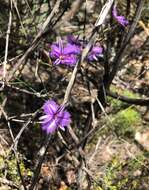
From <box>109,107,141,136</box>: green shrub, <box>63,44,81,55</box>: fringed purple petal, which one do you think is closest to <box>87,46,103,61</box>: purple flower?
<box>63,44,81,55</box>: fringed purple petal

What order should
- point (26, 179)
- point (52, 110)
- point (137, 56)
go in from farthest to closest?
1. point (137, 56)
2. point (26, 179)
3. point (52, 110)

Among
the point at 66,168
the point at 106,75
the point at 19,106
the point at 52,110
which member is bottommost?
the point at 66,168

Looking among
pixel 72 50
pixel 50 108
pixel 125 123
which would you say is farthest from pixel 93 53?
pixel 125 123

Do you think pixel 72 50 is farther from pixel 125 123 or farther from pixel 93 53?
pixel 125 123

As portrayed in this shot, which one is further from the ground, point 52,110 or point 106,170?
point 52,110

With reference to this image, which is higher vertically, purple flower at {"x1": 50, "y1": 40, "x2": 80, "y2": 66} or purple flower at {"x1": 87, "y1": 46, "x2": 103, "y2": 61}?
purple flower at {"x1": 50, "y1": 40, "x2": 80, "y2": 66}

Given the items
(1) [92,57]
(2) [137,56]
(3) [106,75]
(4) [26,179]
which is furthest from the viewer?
(2) [137,56]

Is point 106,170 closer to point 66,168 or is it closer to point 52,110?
point 66,168

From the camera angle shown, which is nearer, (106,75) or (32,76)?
(106,75)

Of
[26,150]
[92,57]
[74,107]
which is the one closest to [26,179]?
[26,150]

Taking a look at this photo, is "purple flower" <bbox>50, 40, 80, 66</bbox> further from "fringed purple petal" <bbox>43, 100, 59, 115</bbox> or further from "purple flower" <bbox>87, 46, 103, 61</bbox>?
"fringed purple petal" <bbox>43, 100, 59, 115</bbox>

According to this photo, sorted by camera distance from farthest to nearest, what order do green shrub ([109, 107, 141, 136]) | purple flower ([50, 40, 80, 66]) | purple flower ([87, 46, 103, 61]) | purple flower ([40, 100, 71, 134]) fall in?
green shrub ([109, 107, 141, 136]) → purple flower ([87, 46, 103, 61]) → purple flower ([50, 40, 80, 66]) → purple flower ([40, 100, 71, 134])
